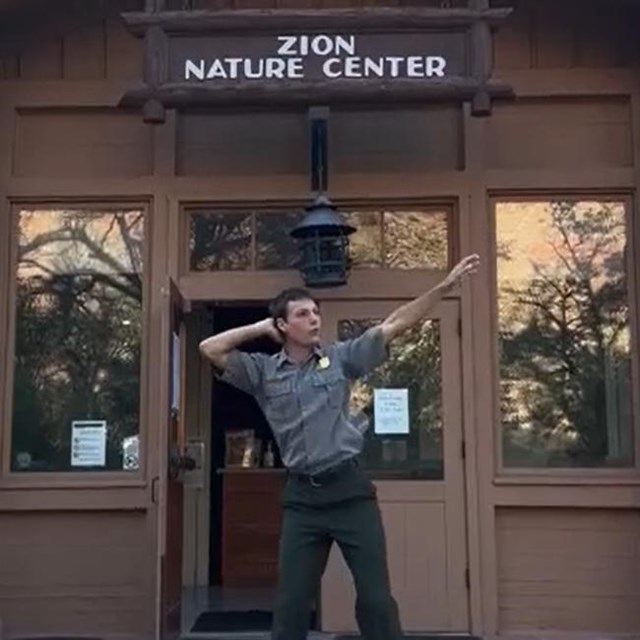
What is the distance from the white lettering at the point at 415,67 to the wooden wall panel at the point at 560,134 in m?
0.98

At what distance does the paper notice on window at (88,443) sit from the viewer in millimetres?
6133

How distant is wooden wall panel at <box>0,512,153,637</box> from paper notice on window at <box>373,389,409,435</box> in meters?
1.44

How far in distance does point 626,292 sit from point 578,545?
1.46 metres

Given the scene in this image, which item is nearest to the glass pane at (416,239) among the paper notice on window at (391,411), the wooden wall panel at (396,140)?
the wooden wall panel at (396,140)

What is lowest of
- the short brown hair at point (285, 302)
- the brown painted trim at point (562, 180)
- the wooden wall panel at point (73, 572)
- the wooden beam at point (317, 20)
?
the wooden wall panel at point (73, 572)

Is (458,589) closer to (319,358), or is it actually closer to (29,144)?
(319,358)

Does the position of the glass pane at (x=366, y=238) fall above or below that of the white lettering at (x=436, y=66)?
below

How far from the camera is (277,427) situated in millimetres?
3691

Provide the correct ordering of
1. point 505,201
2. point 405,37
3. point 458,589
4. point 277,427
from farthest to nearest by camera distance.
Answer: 1. point 505,201
2. point 458,589
3. point 405,37
4. point 277,427

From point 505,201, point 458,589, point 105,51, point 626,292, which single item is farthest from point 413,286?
point 105,51

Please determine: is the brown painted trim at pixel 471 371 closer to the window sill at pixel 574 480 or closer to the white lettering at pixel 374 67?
the window sill at pixel 574 480

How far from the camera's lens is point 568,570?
5.99 meters

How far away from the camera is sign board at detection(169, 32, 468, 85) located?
17.9ft

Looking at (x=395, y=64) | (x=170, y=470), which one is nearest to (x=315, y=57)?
(x=395, y=64)
